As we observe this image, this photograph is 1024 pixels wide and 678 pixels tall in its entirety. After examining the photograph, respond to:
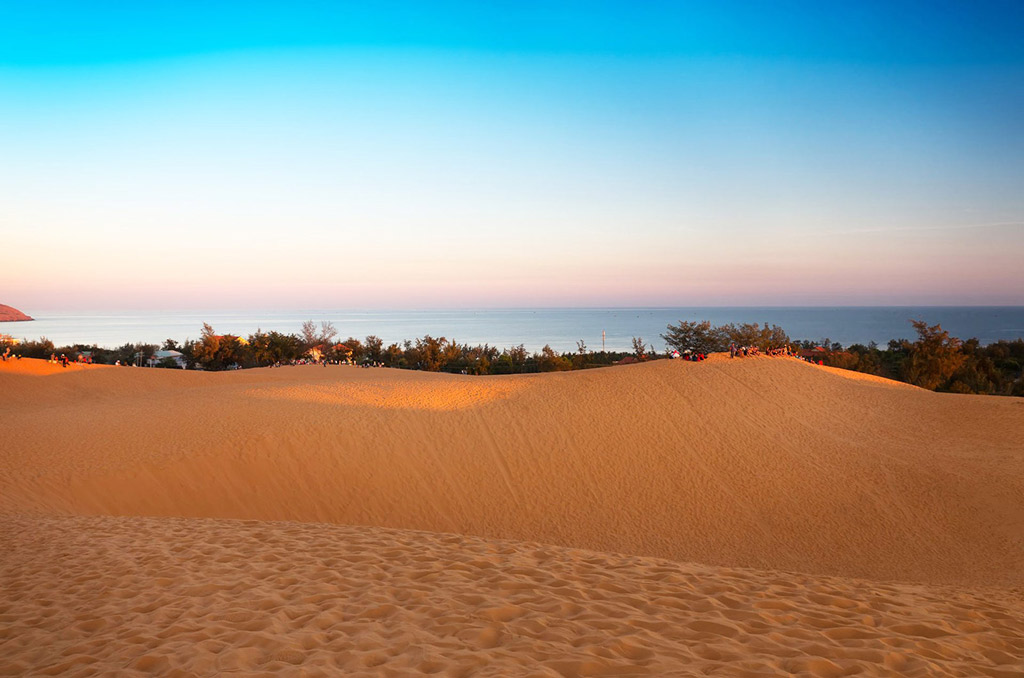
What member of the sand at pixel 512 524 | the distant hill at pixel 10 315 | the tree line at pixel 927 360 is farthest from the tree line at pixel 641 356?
the distant hill at pixel 10 315

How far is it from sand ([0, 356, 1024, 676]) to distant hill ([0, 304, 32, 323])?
11668 centimetres

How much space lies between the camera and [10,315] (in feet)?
386

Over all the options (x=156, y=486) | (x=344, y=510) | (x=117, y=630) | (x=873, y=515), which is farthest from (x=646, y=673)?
(x=156, y=486)

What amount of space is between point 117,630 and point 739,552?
10.2 metres

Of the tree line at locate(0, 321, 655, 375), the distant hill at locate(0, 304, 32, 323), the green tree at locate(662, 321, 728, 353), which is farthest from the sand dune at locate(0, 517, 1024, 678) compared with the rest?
the distant hill at locate(0, 304, 32, 323)

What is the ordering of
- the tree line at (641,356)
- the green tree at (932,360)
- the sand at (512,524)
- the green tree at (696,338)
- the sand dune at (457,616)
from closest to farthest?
the sand dune at (457,616)
the sand at (512,524)
the green tree at (932,360)
the tree line at (641,356)
the green tree at (696,338)

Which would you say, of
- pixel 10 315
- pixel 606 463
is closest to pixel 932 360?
pixel 606 463

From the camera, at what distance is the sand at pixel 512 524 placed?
4.98 m

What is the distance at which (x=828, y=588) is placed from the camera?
6516mm

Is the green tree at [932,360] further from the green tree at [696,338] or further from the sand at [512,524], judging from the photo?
→ the sand at [512,524]

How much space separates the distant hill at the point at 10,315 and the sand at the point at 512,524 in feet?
383

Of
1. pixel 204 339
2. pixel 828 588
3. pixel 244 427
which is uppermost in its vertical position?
pixel 204 339

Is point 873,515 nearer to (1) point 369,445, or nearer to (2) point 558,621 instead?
(2) point 558,621

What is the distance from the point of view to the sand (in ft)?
16.4
